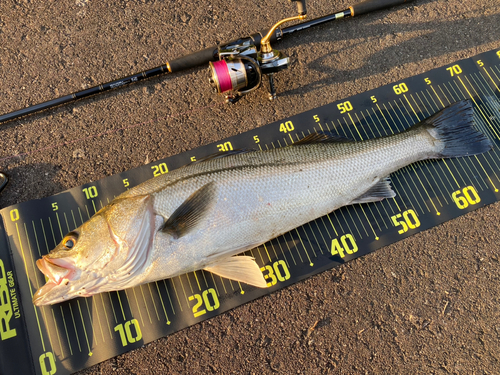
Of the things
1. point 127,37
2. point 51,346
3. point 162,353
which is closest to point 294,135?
point 127,37

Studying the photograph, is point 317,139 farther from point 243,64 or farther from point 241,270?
point 241,270

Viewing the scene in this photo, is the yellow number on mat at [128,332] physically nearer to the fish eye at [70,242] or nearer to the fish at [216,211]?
the fish at [216,211]

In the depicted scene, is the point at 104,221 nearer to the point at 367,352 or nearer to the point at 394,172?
the point at 367,352

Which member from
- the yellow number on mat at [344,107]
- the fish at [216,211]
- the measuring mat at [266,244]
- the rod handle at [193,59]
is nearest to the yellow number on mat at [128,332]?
the measuring mat at [266,244]

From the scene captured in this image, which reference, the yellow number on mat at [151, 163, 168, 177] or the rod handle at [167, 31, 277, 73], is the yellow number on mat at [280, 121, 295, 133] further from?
the yellow number on mat at [151, 163, 168, 177]

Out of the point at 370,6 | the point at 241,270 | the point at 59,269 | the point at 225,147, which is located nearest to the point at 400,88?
the point at 370,6

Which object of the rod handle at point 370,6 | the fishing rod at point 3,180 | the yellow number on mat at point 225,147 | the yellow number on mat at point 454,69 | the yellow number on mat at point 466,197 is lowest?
the yellow number on mat at point 466,197
